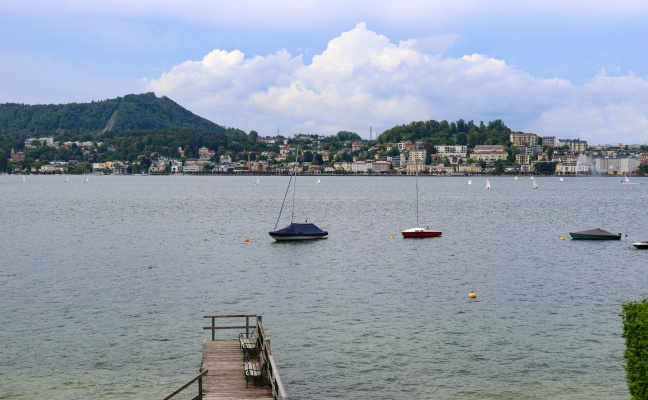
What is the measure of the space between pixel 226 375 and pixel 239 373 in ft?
1.44

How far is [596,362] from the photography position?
30.2m

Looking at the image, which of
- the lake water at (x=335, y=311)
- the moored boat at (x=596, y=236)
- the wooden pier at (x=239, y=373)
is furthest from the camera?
the moored boat at (x=596, y=236)

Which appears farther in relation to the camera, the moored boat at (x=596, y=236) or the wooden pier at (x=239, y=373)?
the moored boat at (x=596, y=236)

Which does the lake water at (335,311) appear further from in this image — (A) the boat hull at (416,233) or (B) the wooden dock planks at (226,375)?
(B) the wooden dock planks at (226,375)

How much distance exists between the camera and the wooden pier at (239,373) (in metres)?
22.0

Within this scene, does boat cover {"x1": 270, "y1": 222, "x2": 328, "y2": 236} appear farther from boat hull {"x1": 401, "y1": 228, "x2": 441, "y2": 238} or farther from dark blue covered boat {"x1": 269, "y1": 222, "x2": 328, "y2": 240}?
boat hull {"x1": 401, "y1": 228, "x2": 441, "y2": 238}

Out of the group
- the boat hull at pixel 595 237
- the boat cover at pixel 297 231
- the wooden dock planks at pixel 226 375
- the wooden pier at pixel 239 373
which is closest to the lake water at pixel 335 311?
the boat hull at pixel 595 237

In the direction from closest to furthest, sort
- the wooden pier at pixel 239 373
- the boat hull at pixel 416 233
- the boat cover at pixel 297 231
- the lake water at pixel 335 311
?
the wooden pier at pixel 239 373 < the lake water at pixel 335 311 < the boat cover at pixel 297 231 < the boat hull at pixel 416 233

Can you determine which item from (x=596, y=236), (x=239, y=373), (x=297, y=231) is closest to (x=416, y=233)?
(x=297, y=231)

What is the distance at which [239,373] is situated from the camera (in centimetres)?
2416

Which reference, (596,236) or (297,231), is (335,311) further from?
(596,236)

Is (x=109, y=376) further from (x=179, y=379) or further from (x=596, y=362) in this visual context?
(x=596, y=362)

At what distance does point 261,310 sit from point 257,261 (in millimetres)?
22535

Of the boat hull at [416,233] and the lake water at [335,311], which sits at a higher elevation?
the boat hull at [416,233]
